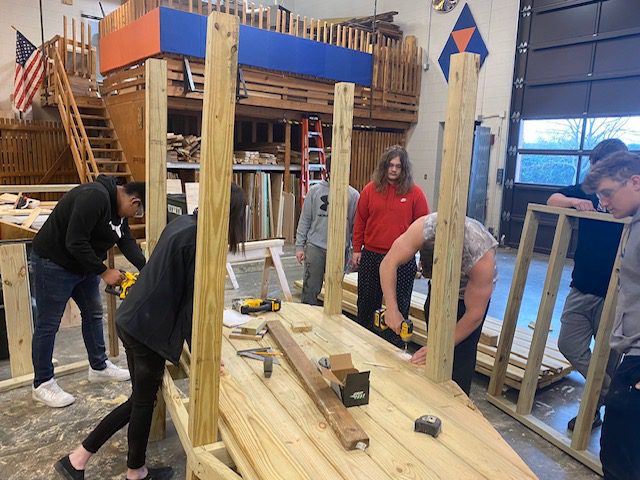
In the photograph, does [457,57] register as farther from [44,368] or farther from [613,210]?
[44,368]

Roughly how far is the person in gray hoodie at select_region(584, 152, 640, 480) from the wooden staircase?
756 centimetres

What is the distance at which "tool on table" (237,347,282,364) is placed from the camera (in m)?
2.38

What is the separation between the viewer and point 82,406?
341 cm

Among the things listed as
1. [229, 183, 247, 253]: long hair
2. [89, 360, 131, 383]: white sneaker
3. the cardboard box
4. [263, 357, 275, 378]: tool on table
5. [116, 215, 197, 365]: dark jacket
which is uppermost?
[229, 183, 247, 253]: long hair

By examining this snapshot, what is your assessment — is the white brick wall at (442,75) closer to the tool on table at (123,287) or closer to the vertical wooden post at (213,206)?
the tool on table at (123,287)

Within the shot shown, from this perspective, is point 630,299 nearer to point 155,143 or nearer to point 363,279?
point 363,279

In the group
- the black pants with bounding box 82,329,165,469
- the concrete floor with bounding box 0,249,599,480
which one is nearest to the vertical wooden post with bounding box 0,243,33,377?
the concrete floor with bounding box 0,249,599,480

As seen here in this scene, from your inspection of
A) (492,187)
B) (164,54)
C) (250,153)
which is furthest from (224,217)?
(492,187)

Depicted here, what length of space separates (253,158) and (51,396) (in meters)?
6.12

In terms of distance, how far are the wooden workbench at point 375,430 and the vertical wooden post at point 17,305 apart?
214cm

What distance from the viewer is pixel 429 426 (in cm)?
173

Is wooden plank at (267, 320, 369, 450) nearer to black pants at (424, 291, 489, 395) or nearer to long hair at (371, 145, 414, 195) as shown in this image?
black pants at (424, 291, 489, 395)

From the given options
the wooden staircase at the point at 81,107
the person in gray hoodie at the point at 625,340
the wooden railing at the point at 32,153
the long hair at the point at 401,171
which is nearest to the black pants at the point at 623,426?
the person in gray hoodie at the point at 625,340

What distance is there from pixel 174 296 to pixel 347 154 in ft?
3.96
